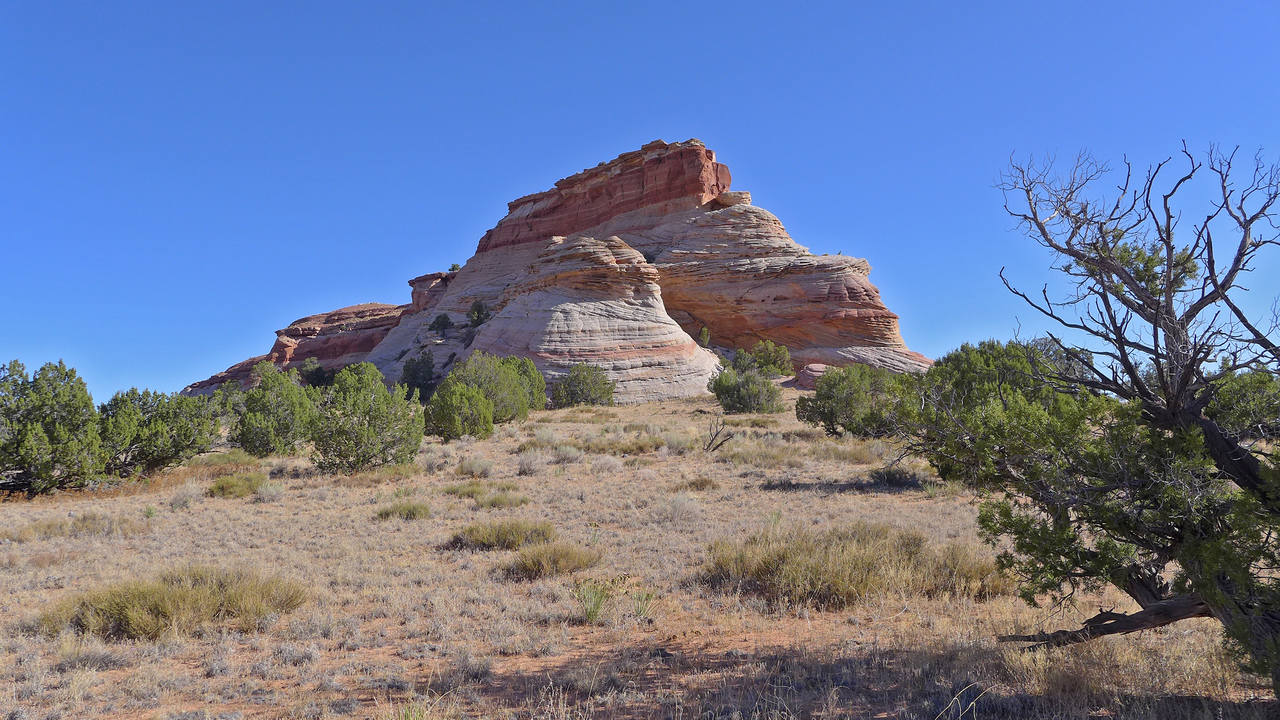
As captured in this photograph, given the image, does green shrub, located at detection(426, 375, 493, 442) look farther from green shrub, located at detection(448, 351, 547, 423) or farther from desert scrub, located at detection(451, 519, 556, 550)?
desert scrub, located at detection(451, 519, 556, 550)

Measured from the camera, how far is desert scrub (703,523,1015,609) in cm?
642

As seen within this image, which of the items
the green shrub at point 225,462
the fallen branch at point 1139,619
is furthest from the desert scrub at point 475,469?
the fallen branch at point 1139,619

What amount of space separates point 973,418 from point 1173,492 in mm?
1527

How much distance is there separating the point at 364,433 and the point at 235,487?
3124mm

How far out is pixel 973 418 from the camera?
4.94m

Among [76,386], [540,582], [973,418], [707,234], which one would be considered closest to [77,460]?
[76,386]

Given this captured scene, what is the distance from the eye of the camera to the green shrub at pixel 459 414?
2250 cm

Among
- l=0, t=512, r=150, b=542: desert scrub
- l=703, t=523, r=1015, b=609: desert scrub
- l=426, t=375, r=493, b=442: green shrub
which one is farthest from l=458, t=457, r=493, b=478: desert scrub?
l=703, t=523, r=1015, b=609: desert scrub

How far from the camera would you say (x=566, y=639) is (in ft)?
18.2

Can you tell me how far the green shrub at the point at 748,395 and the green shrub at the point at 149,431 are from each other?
74.4ft

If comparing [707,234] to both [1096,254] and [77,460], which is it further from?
[1096,254]

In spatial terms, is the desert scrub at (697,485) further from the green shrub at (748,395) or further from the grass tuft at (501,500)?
the green shrub at (748,395)

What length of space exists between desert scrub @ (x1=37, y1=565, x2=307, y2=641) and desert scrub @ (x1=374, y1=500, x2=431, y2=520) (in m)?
4.30

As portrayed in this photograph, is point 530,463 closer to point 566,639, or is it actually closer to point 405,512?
point 405,512
